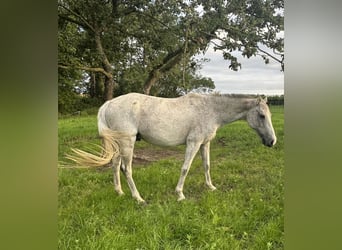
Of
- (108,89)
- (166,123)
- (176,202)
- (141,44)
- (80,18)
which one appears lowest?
(176,202)

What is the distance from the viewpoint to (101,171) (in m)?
1.54

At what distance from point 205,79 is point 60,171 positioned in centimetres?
82

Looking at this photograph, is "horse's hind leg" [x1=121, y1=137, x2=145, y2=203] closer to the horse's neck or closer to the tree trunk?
the tree trunk

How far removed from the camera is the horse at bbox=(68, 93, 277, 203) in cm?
153

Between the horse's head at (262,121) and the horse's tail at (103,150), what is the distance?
62 cm

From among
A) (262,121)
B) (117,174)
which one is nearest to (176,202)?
(117,174)

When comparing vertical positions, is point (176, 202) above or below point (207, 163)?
below

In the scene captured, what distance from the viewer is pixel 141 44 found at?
158 cm

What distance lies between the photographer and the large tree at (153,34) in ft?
4.89

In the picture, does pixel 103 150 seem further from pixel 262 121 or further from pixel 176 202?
pixel 262 121

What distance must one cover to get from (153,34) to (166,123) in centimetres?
44
